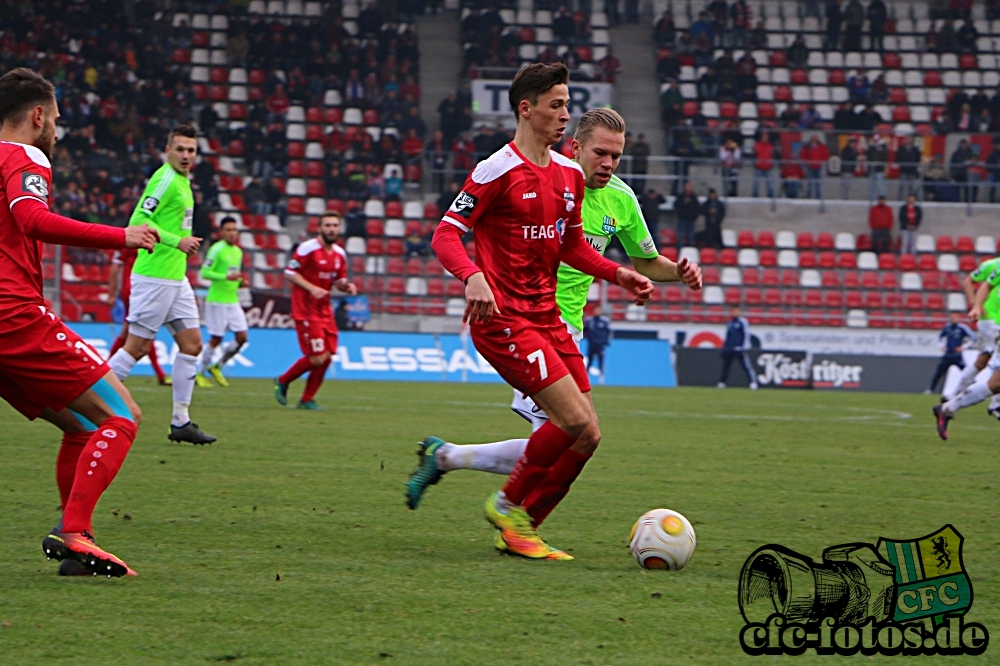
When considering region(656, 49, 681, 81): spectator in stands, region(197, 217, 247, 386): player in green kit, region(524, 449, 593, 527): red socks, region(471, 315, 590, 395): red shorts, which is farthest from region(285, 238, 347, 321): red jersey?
region(656, 49, 681, 81): spectator in stands

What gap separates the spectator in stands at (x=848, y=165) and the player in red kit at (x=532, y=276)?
2755cm

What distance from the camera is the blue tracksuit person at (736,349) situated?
25.5 m

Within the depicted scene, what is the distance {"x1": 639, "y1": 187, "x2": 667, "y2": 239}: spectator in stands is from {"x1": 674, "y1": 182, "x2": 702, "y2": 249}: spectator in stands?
1.46ft

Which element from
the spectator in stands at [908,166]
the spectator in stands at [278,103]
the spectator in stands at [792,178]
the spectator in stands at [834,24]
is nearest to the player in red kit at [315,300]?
the spectator in stands at [278,103]

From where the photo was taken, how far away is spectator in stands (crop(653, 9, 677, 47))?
122 feet

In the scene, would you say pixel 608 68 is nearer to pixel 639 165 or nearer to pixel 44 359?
pixel 639 165

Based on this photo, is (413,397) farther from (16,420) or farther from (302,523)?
(302,523)

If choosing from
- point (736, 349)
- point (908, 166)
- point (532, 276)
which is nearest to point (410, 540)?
point (532, 276)

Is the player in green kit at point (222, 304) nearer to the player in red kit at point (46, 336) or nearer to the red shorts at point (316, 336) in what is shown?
the red shorts at point (316, 336)

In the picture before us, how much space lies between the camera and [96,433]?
4992mm

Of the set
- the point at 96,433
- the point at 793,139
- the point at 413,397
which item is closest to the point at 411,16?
the point at 793,139

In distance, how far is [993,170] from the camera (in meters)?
31.8

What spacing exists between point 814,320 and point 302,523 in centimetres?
2284

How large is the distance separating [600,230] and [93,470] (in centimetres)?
308
